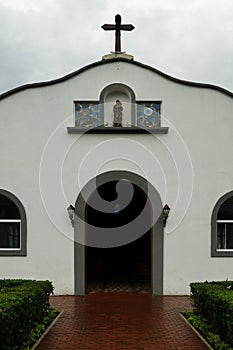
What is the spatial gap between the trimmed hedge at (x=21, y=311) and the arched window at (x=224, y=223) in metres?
4.93

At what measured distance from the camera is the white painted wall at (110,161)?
11164 millimetres

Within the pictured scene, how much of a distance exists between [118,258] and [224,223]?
8.01 metres

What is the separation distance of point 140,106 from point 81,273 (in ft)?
15.4

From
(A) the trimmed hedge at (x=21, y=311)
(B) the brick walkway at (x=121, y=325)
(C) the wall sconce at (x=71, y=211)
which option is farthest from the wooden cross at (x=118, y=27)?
(A) the trimmed hedge at (x=21, y=311)

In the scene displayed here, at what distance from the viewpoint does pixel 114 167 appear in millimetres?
11375

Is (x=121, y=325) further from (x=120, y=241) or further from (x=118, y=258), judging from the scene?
(x=118, y=258)

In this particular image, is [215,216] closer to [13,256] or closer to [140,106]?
[140,106]

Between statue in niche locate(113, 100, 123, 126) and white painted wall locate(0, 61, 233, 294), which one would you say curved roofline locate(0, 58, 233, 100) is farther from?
statue in niche locate(113, 100, 123, 126)

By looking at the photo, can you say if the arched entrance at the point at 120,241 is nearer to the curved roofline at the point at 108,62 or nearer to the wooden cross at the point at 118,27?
the curved roofline at the point at 108,62

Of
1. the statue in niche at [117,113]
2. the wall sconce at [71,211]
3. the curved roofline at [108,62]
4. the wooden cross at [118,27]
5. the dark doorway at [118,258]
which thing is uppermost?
the wooden cross at [118,27]

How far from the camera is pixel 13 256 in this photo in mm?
11156

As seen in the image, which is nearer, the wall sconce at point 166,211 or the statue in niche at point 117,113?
the wall sconce at point 166,211

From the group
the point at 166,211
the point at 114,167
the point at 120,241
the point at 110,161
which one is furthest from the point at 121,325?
the point at 120,241

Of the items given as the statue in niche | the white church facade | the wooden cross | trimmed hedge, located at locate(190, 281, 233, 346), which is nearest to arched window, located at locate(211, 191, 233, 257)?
the white church facade
